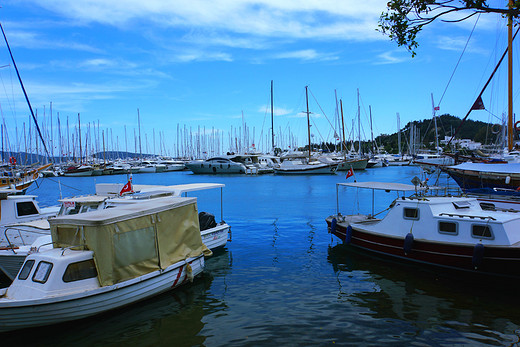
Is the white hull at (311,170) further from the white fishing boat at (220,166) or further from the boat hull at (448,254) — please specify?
the boat hull at (448,254)

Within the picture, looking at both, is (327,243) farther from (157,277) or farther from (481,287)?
(157,277)

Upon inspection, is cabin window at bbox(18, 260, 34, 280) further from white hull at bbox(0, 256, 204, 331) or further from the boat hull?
the boat hull

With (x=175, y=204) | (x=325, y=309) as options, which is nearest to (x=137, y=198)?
(x=175, y=204)

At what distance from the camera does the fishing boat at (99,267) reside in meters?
8.94

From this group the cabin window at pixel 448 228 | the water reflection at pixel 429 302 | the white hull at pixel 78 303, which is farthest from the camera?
the cabin window at pixel 448 228

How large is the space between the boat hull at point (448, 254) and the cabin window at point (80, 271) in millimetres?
11110

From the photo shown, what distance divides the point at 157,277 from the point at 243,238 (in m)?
10.1

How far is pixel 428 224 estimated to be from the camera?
46.2 ft

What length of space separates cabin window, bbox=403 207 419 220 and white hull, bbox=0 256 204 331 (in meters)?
9.42

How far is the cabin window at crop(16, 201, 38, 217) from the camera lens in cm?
1739

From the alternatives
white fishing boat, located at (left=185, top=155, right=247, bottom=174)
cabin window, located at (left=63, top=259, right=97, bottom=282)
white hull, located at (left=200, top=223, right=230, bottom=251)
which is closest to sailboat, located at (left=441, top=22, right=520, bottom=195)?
white hull, located at (left=200, top=223, right=230, bottom=251)

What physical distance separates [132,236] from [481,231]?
1158 cm

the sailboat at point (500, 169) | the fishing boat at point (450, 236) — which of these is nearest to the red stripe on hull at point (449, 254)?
the fishing boat at point (450, 236)

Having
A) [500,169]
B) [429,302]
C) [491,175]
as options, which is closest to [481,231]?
[429,302]
